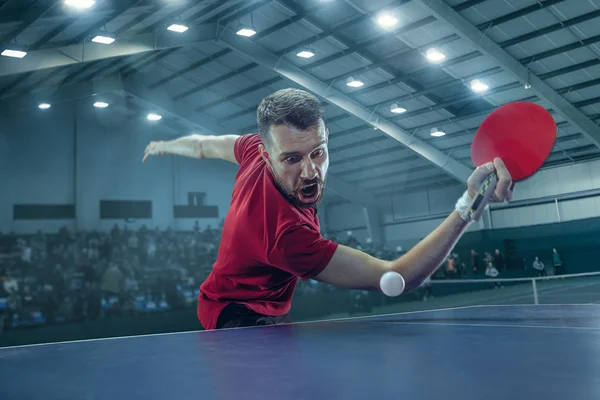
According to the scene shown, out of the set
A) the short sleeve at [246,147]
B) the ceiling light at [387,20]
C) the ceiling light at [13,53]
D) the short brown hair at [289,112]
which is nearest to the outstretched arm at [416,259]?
the short brown hair at [289,112]

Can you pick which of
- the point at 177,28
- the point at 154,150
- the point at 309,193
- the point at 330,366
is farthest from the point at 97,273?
the point at 330,366

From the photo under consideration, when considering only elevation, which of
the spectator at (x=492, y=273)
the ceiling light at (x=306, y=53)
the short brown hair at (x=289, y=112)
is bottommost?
the spectator at (x=492, y=273)

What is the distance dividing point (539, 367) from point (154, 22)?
34.1ft

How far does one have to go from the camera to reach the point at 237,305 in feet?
7.08

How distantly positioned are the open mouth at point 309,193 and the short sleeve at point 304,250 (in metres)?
0.19

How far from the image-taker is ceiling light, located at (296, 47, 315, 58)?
11.2 m

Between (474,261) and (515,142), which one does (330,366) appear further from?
(474,261)

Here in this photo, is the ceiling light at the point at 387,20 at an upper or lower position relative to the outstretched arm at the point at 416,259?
upper

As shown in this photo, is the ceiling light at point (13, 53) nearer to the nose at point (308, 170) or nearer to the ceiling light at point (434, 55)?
the ceiling light at point (434, 55)

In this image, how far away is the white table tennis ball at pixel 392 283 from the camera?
5.22 feet

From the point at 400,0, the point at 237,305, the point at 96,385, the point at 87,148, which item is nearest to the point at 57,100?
the point at 87,148

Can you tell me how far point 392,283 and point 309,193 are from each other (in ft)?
1.51

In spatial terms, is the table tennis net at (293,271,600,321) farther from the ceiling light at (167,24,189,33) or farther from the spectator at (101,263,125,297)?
the ceiling light at (167,24,189,33)

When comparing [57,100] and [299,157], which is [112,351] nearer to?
[299,157]
